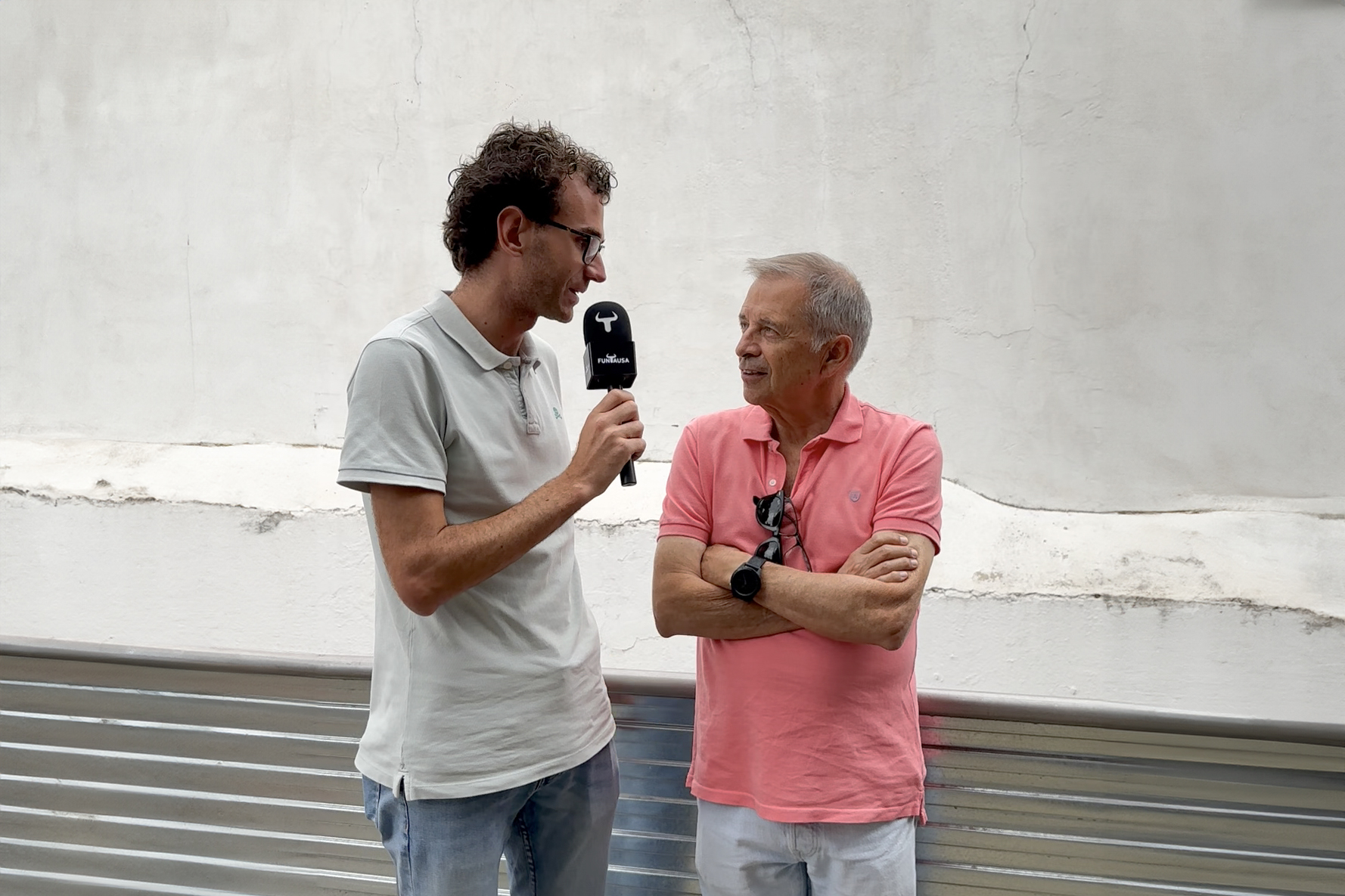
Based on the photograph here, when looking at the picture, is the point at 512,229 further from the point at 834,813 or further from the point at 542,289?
the point at 834,813

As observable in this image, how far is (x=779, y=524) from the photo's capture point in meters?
1.77

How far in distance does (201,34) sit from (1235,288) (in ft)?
13.4

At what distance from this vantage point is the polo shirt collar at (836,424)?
1.80 m

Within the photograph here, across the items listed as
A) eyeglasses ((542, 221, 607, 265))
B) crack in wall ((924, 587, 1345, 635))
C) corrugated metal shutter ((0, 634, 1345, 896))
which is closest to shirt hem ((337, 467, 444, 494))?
eyeglasses ((542, 221, 607, 265))

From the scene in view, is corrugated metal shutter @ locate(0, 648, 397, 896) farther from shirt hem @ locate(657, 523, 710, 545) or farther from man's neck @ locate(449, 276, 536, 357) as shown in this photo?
man's neck @ locate(449, 276, 536, 357)

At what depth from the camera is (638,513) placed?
154 inches

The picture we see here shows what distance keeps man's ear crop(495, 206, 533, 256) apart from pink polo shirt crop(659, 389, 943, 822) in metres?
0.48

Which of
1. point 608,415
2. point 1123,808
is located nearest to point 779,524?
point 608,415

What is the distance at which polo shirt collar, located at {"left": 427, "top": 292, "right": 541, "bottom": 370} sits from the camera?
5.26ft

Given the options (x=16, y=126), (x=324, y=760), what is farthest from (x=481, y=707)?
(x=16, y=126)

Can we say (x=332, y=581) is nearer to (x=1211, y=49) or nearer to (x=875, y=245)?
(x=875, y=245)

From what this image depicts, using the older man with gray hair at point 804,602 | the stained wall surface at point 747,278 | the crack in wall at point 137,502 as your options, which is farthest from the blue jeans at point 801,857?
the crack in wall at point 137,502

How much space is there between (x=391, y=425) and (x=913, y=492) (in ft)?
2.71

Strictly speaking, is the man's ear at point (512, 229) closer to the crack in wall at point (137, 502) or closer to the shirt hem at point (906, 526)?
the shirt hem at point (906, 526)
